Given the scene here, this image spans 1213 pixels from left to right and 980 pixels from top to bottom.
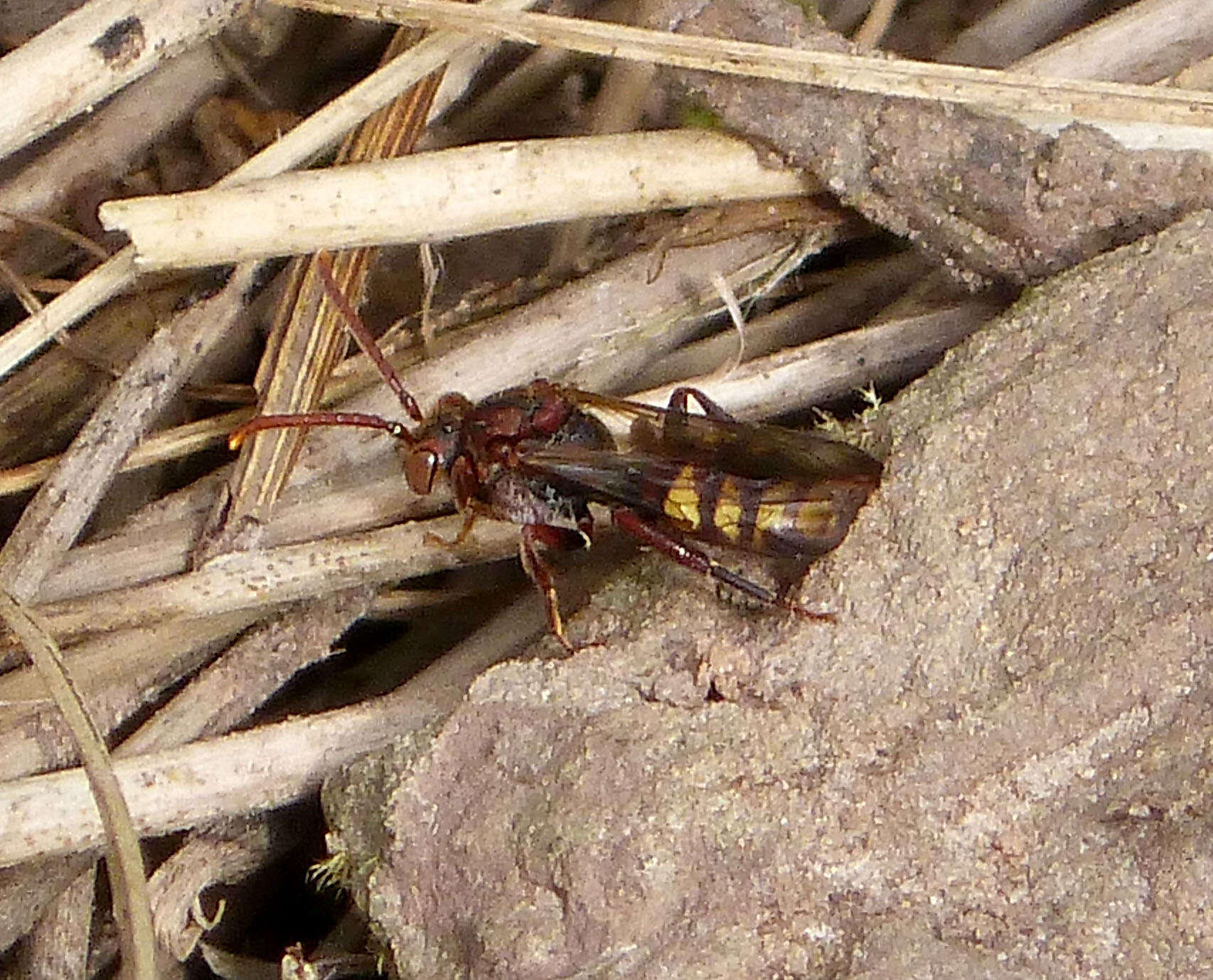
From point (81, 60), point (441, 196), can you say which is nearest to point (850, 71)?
point (441, 196)

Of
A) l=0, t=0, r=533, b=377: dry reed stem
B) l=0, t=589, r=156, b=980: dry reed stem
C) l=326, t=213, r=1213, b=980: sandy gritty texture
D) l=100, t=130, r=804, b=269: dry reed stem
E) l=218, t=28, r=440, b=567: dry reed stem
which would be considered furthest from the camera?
l=218, t=28, r=440, b=567: dry reed stem

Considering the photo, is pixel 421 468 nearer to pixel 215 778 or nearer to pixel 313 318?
pixel 313 318

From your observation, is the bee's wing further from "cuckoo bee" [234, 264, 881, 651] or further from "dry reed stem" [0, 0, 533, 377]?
"dry reed stem" [0, 0, 533, 377]

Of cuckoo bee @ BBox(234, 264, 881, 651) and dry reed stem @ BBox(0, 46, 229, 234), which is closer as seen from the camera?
cuckoo bee @ BBox(234, 264, 881, 651)

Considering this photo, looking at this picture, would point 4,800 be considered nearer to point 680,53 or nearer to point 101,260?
point 101,260

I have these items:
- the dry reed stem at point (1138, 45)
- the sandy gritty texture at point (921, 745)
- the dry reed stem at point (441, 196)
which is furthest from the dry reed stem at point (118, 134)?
the dry reed stem at point (1138, 45)

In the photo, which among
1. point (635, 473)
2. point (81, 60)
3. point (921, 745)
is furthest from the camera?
point (635, 473)

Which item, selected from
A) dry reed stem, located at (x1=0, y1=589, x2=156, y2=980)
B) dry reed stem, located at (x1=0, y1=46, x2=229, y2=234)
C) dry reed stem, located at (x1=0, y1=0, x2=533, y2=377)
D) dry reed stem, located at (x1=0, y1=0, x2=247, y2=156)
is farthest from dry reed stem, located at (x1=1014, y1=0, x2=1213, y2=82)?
dry reed stem, located at (x1=0, y1=589, x2=156, y2=980)

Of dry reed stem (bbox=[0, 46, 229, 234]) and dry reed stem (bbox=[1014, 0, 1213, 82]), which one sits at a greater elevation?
dry reed stem (bbox=[0, 46, 229, 234])
